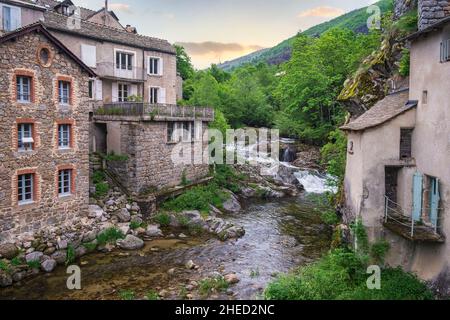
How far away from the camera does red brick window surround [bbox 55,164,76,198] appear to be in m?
21.4

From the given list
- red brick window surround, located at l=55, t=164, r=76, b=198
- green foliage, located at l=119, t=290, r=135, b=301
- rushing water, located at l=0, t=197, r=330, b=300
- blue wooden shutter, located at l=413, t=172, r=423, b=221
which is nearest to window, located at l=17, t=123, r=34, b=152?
red brick window surround, located at l=55, t=164, r=76, b=198

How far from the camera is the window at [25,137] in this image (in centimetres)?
1934

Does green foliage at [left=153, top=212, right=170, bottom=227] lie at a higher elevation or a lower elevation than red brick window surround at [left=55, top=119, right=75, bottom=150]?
lower

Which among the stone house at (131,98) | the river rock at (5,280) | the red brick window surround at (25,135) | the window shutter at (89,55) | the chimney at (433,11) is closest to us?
the chimney at (433,11)

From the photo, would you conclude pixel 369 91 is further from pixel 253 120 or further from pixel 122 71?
pixel 253 120

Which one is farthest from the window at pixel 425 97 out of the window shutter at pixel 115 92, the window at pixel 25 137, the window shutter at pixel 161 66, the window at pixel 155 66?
the window shutter at pixel 161 66

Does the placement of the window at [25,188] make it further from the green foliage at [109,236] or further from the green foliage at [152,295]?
the green foliage at [152,295]

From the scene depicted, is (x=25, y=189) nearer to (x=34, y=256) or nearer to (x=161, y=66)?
(x=34, y=256)

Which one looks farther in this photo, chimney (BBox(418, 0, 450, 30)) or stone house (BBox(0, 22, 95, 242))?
stone house (BBox(0, 22, 95, 242))

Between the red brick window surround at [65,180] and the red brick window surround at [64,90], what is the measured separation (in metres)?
3.49

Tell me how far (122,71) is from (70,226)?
1560 centimetres

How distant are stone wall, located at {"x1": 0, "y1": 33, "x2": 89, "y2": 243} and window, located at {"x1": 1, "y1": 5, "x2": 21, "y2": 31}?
6.84m

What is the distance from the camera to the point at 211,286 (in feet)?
53.9

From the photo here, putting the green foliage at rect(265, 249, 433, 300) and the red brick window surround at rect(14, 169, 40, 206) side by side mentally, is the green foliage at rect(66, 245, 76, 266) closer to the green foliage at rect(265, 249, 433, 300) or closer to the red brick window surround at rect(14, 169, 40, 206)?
the red brick window surround at rect(14, 169, 40, 206)
